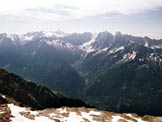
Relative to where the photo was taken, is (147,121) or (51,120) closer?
(51,120)

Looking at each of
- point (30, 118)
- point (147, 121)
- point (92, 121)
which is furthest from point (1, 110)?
point (147, 121)

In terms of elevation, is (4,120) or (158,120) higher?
(4,120)

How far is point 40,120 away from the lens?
7794cm

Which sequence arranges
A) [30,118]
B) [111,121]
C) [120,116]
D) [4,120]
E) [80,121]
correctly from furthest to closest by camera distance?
[120,116]
[111,121]
[80,121]
[30,118]
[4,120]

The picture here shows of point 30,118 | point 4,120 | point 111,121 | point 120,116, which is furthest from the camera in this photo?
point 120,116

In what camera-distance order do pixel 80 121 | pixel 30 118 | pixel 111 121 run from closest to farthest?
pixel 30 118 → pixel 80 121 → pixel 111 121

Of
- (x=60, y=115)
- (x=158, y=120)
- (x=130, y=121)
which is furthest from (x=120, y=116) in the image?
(x=60, y=115)

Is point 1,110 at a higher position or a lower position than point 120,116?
higher

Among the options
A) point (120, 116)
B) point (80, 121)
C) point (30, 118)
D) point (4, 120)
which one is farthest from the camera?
point (120, 116)

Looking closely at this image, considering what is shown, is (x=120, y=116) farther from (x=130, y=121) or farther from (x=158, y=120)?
(x=158, y=120)

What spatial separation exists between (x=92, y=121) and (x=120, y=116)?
23.4 m

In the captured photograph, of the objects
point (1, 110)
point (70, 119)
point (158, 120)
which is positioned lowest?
point (158, 120)

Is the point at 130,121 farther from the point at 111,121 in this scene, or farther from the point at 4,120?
the point at 4,120

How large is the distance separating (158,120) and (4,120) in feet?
234
